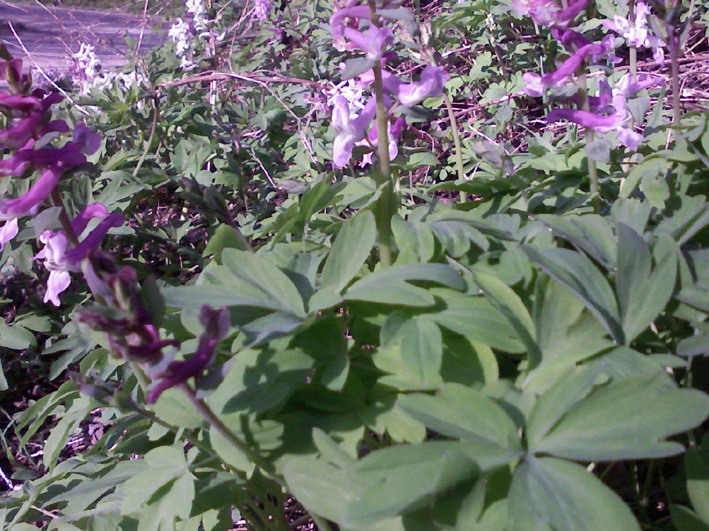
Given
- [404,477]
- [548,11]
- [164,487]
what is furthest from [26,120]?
[548,11]

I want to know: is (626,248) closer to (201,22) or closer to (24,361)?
(24,361)

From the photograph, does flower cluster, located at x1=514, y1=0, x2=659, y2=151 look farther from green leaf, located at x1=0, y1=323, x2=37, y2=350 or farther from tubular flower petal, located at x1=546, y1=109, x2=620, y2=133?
green leaf, located at x1=0, y1=323, x2=37, y2=350

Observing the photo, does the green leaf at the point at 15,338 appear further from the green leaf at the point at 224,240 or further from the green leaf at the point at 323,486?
the green leaf at the point at 323,486

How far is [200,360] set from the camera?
94 centimetres

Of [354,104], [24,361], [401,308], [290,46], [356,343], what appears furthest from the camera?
[290,46]

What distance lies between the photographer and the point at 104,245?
8.54 feet

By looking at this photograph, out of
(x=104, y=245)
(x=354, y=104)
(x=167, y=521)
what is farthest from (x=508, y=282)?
(x=104, y=245)

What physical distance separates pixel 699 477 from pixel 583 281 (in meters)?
0.38

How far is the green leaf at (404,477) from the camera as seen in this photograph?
74 centimetres

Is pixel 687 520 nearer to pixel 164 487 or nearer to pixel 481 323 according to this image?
pixel 481 323

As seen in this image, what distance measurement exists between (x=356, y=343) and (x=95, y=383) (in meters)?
0.55

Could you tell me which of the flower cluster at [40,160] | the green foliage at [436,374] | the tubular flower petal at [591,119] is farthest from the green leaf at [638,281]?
the flower cluster at [40,160]

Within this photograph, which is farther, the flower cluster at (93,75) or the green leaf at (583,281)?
the flower cluster at (93,75)

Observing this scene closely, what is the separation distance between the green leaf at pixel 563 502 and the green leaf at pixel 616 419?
3 cm
